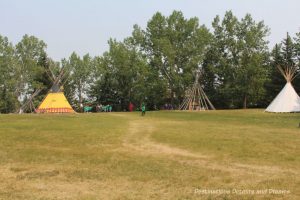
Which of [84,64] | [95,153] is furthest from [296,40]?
[95,153]

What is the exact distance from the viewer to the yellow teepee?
44000 millimetres

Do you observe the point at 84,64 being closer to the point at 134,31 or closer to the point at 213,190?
the point at 134,31

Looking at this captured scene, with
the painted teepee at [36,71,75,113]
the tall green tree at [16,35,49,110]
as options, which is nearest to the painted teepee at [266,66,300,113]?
the painted teepee at [36,71,75,113]

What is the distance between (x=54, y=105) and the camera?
145 feet

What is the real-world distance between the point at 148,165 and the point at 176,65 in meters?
42.7

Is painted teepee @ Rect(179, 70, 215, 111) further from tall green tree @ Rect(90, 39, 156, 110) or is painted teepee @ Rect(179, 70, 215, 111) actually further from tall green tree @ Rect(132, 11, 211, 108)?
tall green tree @ Rect(90, 39, 156, 110)

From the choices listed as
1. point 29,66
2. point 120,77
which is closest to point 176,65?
point 120,77

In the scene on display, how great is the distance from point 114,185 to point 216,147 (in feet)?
19.8

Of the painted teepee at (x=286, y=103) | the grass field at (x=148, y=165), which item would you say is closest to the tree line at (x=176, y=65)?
the painted teepee at (x=286, y=103)

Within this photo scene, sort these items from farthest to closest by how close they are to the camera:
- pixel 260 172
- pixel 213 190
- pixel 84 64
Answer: pixel 84 64
pixel 260 172
pixel 213 190

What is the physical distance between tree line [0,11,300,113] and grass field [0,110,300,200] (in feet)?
112

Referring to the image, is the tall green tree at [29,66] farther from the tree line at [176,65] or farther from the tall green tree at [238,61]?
the tall green tree at [238,61]

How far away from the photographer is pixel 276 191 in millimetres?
8109

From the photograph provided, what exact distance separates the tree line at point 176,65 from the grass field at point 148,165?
3425 cm
